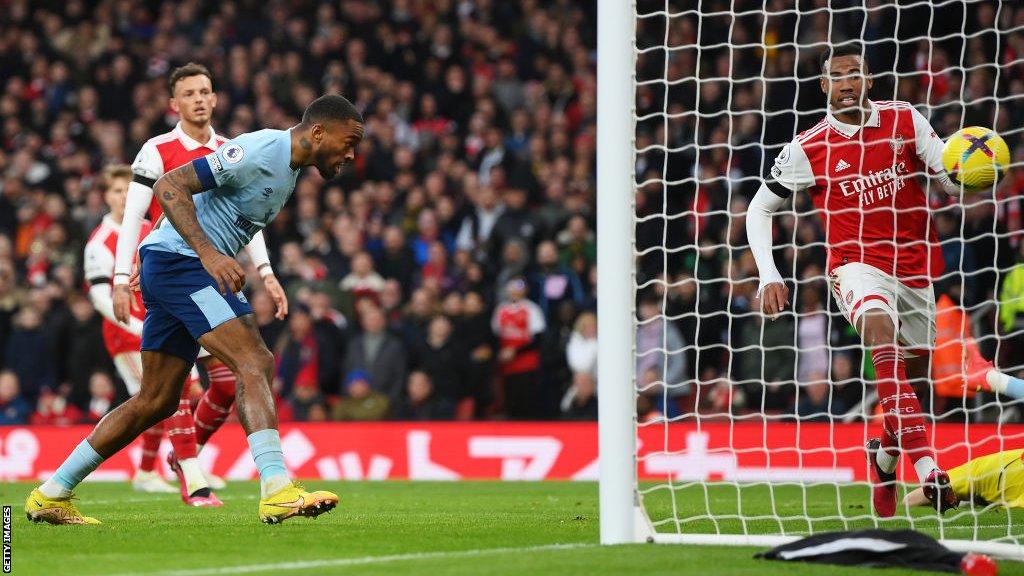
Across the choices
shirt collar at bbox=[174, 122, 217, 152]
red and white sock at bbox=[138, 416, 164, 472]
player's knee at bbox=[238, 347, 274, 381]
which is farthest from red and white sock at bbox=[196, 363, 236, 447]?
player's knee at bbox=[238, 347, 274, 381]

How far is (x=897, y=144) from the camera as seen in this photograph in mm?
7641

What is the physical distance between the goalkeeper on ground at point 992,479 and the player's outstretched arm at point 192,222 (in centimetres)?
370

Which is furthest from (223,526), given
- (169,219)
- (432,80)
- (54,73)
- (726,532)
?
(54,73)

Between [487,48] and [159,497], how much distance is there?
1049 centimetres

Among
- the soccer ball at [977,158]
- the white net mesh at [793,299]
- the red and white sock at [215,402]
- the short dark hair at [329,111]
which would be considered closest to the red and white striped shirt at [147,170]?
the red and white sock at [215,402]

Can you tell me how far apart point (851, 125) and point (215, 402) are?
4.14 m

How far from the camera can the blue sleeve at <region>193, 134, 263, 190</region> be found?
6.50 metres

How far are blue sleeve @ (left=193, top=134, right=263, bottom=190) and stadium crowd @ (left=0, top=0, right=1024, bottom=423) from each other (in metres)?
5.44

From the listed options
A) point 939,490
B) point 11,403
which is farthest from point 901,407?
point 11,403

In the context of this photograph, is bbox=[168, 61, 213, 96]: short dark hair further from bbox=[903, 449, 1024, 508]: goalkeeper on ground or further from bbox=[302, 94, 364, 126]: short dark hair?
bbox=[903, 449, 1024, 508]: goalkeeper on ground

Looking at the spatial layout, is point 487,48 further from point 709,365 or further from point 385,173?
point 709,365

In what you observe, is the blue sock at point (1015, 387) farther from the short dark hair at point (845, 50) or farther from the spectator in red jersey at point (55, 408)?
the spectator in red jersey at point (55, 408)

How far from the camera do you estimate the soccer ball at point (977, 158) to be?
23.6 feet

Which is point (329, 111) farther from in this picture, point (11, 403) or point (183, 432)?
point (11, 403)
